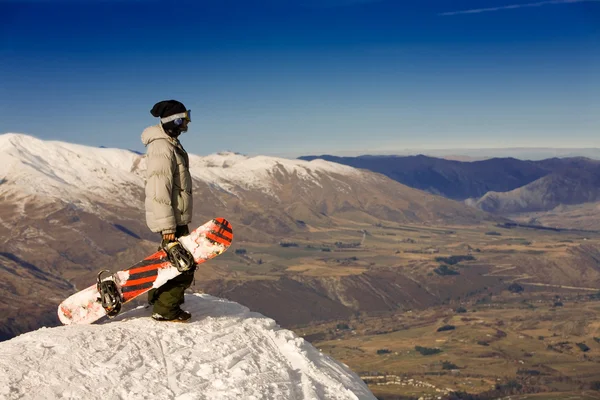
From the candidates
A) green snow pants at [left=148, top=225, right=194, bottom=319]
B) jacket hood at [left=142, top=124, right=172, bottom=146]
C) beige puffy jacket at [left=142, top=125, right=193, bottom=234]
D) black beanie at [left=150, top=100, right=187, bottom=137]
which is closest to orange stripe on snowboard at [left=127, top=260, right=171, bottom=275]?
green snow pants at [left=148, top=225, right=194, bottom=319]

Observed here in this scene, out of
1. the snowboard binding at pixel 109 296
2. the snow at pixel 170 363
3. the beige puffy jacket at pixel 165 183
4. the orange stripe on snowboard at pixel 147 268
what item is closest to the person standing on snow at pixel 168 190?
the beige puffy jacket at pixel 165 183

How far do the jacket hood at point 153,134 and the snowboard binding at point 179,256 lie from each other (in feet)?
7.91

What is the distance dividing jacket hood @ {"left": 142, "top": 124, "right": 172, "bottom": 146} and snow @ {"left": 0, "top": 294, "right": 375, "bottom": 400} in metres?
4.18

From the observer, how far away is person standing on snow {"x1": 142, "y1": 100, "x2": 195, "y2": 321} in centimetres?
1548

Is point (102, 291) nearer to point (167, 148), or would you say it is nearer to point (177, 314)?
point (177, 314)

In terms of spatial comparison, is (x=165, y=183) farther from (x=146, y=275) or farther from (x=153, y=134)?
(x=146, y=275)

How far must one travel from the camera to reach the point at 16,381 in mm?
12102

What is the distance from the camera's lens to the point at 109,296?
53.6 ft

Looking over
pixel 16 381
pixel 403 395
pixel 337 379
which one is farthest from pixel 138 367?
pixel 403 395

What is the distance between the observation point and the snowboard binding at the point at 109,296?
53.6 ft

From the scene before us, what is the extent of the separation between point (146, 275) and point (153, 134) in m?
3.34

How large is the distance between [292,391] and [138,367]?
9.96 feet

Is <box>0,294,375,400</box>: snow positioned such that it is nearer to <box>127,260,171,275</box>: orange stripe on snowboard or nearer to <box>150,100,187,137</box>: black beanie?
<box>127,260,171,275</box>: orange stripe on snowboard

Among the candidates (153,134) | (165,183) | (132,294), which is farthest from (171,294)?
(153,134)
